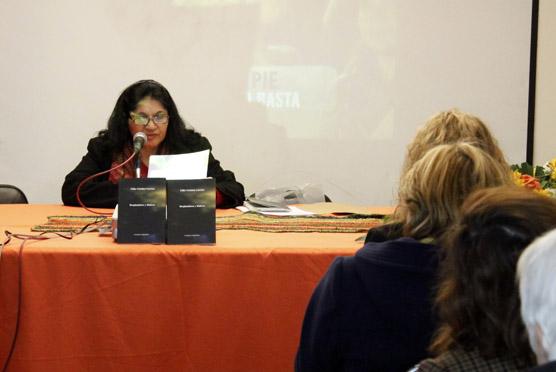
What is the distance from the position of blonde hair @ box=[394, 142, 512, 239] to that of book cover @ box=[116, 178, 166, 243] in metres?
0.86

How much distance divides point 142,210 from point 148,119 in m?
1.20

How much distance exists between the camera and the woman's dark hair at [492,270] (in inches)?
36.8

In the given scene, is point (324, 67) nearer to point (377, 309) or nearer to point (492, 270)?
→ point (377, 309)

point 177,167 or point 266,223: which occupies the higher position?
point 177,167

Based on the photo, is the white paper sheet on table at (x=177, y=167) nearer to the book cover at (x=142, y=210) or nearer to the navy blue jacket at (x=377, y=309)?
the book cover at (x=142, y=210)

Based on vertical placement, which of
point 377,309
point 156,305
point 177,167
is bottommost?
point 156,305

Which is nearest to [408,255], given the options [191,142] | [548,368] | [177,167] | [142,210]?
[548,368]

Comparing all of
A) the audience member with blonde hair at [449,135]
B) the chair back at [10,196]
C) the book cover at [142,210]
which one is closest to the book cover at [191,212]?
the book cover at [142,210]

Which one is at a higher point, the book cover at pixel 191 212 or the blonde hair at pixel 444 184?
the blonde hair at pixel 444 184

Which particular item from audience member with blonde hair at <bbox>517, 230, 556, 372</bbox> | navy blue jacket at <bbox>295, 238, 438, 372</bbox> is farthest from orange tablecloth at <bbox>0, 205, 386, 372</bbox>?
audience member with blonde hair at <bbox>517, 230, 556, 372</bbox>

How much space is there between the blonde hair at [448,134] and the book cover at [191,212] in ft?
1.85

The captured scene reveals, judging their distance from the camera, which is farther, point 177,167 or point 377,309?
point 177,167

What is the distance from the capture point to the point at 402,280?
4.45 ft

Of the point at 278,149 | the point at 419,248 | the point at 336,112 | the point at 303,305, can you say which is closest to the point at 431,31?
the point at 336,112
